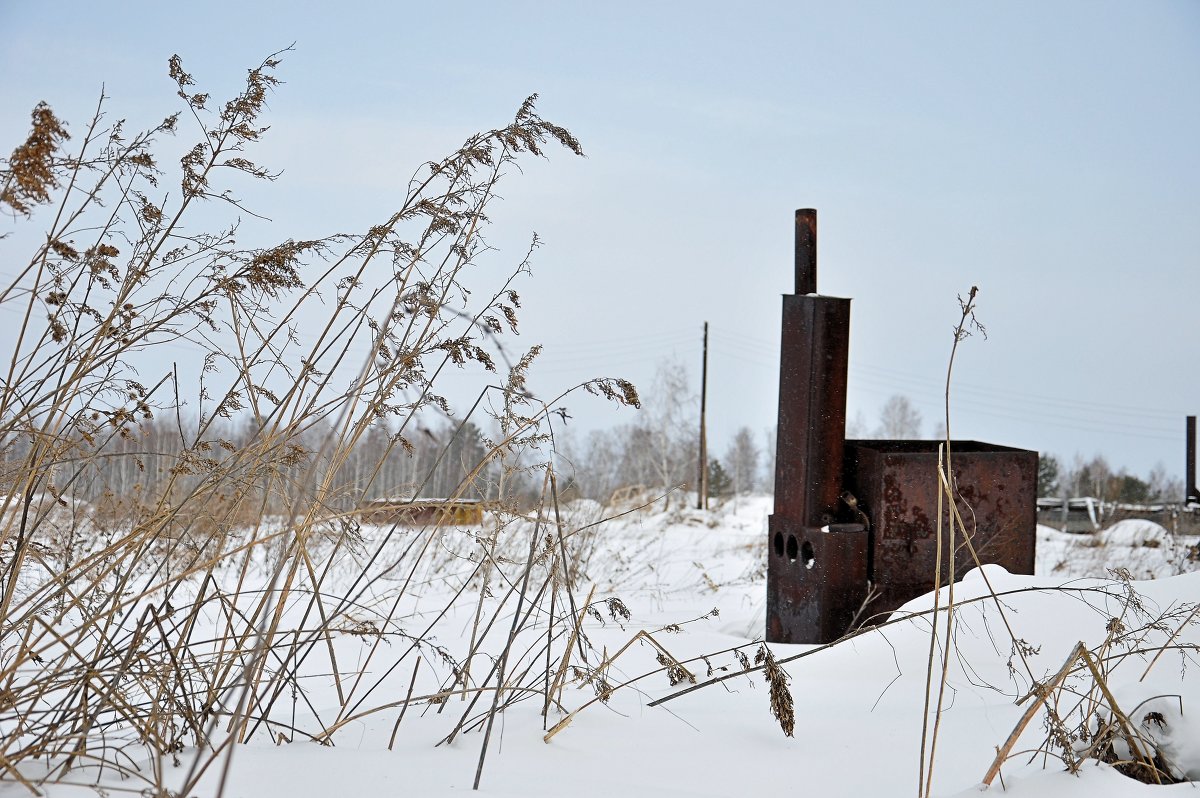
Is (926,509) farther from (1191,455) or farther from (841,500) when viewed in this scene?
(1191,455)

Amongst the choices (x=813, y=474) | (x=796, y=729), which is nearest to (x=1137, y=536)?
(x=813, y=474)

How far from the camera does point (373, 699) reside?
3.12 m

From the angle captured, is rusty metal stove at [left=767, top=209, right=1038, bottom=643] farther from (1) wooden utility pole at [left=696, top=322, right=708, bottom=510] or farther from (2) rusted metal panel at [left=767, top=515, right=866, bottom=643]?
(1) wooden utility pole at [left=696, top=322, right=708, bottom=510]

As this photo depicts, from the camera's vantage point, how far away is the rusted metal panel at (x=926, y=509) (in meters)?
3.99

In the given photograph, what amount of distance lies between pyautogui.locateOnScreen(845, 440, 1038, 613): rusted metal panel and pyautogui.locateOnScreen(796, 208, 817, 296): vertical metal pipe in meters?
0.75

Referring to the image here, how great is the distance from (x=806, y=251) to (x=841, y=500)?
1151 millimetres

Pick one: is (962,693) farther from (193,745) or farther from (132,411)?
(132,411)

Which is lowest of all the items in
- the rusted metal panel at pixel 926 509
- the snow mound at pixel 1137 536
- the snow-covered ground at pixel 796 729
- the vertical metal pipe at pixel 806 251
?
the snow-covered ground at pixel 796 729

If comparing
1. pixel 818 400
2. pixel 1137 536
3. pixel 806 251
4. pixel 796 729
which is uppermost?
pixel 806 251

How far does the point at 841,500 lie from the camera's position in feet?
13.6

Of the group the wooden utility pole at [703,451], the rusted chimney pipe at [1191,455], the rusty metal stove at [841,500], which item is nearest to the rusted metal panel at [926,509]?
the rusty metal stove at [841,500]

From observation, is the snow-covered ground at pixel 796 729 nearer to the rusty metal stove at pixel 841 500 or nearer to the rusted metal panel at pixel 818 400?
the rusty metal stove at pixel 841 500

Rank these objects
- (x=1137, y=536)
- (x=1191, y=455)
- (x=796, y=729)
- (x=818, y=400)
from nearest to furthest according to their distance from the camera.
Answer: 1. (x=796, y=729)
2. (x=818, y=400)
3. (x=1137, y=536)
4. (x=1191, y=455)

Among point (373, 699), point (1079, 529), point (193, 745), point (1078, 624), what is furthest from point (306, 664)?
point (1079, 529)
